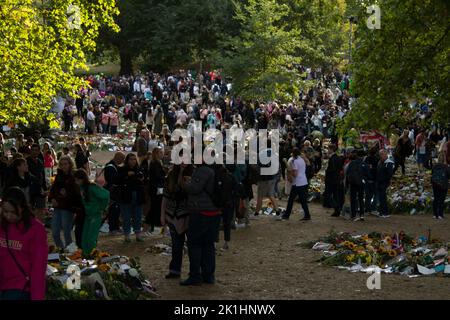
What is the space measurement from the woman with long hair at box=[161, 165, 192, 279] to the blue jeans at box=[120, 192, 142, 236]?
322 centimetres

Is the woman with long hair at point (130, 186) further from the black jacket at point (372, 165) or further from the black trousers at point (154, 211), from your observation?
the black jacket at point (372, 165)

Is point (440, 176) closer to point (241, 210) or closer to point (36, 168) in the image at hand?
point (241, 210)

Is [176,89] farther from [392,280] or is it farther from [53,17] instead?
[392,280]

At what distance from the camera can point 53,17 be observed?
2403 centimetres

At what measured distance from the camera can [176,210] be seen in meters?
12.9

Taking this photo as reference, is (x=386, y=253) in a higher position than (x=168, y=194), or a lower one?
lower

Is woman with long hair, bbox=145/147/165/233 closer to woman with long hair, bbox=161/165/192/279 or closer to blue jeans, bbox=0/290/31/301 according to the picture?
woman with long hair, bbox=161/165/192/279

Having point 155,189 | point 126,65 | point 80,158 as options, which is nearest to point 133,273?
point 155,189

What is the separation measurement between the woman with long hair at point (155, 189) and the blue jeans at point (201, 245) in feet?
14.1

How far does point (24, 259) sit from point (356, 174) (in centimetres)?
1330

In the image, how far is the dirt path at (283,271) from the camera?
40.8ft

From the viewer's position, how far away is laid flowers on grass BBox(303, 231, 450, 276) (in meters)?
14.0

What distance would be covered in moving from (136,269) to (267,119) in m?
27.4

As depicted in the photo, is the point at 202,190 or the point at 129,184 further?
the point at 129,184
